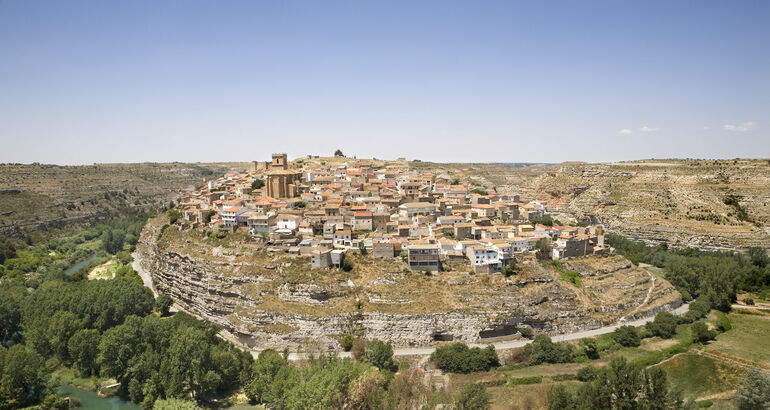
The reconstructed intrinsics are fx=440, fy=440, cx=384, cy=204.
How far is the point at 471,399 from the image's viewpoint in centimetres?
2228

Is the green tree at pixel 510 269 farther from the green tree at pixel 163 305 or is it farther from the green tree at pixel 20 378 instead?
the green tree at pixel 20 378

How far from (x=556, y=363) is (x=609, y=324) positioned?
8.42 m

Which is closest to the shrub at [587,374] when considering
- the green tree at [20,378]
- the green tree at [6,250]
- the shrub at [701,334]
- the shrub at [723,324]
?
the shrub at [701,334]

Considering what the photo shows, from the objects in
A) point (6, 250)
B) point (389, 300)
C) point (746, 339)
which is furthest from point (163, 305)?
point (746, 339)

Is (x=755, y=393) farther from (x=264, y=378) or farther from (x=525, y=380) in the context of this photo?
(x=264, y=378)

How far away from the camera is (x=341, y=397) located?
78.3 feet

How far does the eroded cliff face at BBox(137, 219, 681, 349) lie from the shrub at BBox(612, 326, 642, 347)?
6.79ft

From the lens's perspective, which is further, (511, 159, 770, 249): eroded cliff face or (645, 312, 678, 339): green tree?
(511, 159, 770, 249): eroded cliff face

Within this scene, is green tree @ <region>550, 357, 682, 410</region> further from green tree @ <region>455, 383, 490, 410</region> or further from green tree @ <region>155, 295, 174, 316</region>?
green tree @ <region>155, 295, 174, 316</region>

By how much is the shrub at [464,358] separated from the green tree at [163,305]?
2615 centimetres

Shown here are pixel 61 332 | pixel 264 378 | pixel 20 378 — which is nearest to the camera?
pixel 20 378

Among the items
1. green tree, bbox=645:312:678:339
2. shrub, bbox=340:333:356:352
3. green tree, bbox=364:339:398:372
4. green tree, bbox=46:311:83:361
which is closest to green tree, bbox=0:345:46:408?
green tree, bbox=46:311:83:361

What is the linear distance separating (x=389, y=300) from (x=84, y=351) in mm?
22029

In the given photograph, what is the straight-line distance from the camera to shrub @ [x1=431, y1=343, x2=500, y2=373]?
29.5 metres
